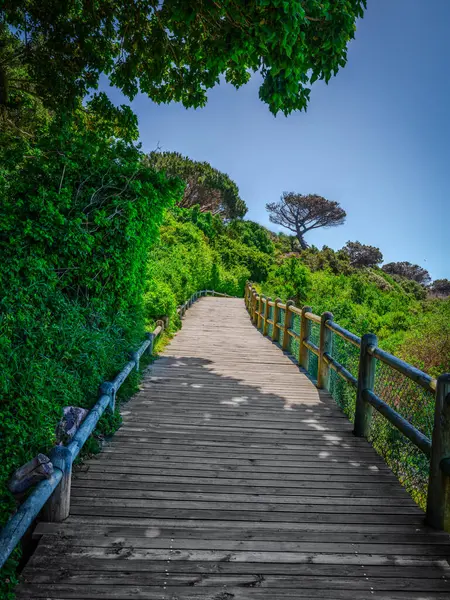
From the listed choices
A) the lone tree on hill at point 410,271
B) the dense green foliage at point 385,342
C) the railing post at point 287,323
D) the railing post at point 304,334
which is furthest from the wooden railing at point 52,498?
the lone tree on hill at point 410,271

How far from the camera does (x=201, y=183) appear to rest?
4278 cm

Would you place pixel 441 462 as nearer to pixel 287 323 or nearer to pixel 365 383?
pixel 365 383

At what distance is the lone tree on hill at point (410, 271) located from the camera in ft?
174

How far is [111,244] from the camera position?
5.76 metres

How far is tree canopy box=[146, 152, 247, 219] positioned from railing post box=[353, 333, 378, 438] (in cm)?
3682

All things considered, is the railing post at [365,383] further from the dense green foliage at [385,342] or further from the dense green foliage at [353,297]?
the dense green foliage at [353,297]

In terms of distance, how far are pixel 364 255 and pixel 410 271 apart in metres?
8.50

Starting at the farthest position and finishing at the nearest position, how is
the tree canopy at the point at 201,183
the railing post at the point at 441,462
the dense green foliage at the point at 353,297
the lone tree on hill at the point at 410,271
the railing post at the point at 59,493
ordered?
the lone tree on hill at the point at 410,271, the tree canopy at the point at 201,183, the dense green foliage at the point at 353,297, the railing post at the point at 441,462, the railing post at the point at 59,493

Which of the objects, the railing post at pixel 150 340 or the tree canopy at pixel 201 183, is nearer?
the railing post at pixel 150 340

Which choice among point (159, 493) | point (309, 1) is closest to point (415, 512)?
point (159, 493)

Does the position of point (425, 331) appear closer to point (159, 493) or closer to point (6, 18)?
point (159, 493)

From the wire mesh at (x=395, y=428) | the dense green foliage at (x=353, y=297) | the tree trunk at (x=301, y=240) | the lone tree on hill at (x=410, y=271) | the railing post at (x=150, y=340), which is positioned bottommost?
the wire mesh at (x=395, y=428)

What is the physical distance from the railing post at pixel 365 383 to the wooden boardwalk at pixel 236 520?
0.63ft

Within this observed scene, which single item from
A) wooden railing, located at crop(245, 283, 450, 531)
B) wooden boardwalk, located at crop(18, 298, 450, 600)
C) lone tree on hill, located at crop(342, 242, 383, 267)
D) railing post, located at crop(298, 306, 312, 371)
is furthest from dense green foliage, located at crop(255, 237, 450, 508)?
lone tree on hill, located at crop(342, 242, 383, 267)
